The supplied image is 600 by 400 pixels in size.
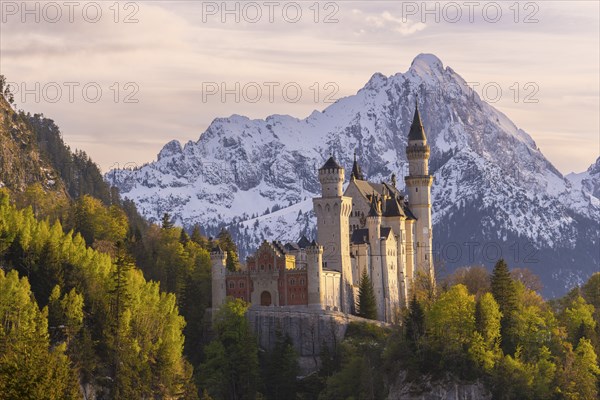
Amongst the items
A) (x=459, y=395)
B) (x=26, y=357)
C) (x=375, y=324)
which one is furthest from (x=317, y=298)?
(x=26, y=357)

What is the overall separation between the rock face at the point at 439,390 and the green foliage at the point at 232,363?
16391 millimetres

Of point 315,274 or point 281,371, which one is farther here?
point 315,274

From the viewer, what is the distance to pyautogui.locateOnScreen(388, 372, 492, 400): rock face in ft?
618

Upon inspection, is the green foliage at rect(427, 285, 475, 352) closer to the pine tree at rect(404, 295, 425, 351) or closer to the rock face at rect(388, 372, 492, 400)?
the pine tree at rect(404, 295, 425, 351)

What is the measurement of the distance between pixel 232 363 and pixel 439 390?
24.2 metres

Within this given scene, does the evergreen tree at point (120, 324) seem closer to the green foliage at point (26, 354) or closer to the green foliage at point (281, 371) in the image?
the green foliage at point (26, 354)

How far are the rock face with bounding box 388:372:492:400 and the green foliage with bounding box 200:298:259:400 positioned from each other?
1639 centimetres

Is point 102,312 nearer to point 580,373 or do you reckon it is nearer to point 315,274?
point 315,274

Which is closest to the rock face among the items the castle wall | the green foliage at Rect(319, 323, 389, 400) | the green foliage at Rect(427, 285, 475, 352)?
the green foliage at Rect(319, 323, 389, 400)

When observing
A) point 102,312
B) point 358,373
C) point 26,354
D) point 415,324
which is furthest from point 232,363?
point 26,354

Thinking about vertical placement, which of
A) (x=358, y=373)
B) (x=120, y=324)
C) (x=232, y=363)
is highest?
(x=120, y=324)

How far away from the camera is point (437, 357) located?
19062 centimetres

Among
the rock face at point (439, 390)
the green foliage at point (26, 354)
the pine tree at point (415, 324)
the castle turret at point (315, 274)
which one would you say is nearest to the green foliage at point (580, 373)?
the rock face at point (439, 390)

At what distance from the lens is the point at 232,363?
627 ft
